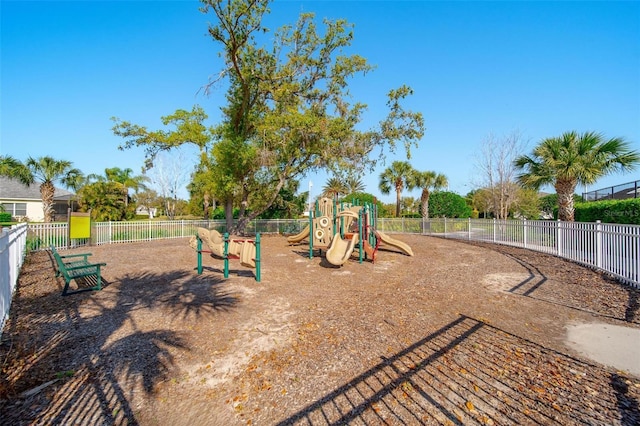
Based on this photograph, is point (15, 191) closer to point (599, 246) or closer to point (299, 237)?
point (299, 237)

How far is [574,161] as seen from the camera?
39.6ft

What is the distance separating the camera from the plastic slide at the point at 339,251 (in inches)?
377

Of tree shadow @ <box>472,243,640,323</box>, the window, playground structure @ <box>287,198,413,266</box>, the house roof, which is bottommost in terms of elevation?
tree shadow @ <box>472,243,640,323</box>

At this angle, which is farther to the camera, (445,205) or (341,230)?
(445,205)

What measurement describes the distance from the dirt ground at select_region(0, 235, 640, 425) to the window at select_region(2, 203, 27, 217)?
30.2 metres

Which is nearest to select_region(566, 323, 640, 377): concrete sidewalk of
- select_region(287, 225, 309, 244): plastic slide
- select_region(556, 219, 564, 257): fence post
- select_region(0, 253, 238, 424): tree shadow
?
select_region(0, 253, 238, 424): tree shadow

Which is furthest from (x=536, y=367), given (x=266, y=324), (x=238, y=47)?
(x=238, y=47)

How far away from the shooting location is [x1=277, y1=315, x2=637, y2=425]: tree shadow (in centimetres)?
268

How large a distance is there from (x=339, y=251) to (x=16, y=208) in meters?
34.7

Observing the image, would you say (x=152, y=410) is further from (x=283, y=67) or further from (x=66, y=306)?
(x=283, y=67)

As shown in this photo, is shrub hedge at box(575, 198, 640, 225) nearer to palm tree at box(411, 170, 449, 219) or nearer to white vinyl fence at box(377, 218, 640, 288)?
white vinyl fence at box(377, 218, 640, 288)

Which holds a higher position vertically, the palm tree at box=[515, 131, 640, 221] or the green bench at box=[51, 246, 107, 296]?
the palm tree at box=[515, 131, 640, 221]

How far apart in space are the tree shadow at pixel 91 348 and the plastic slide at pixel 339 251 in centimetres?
370

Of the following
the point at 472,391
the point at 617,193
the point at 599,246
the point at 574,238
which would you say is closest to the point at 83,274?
the point at 472,391
